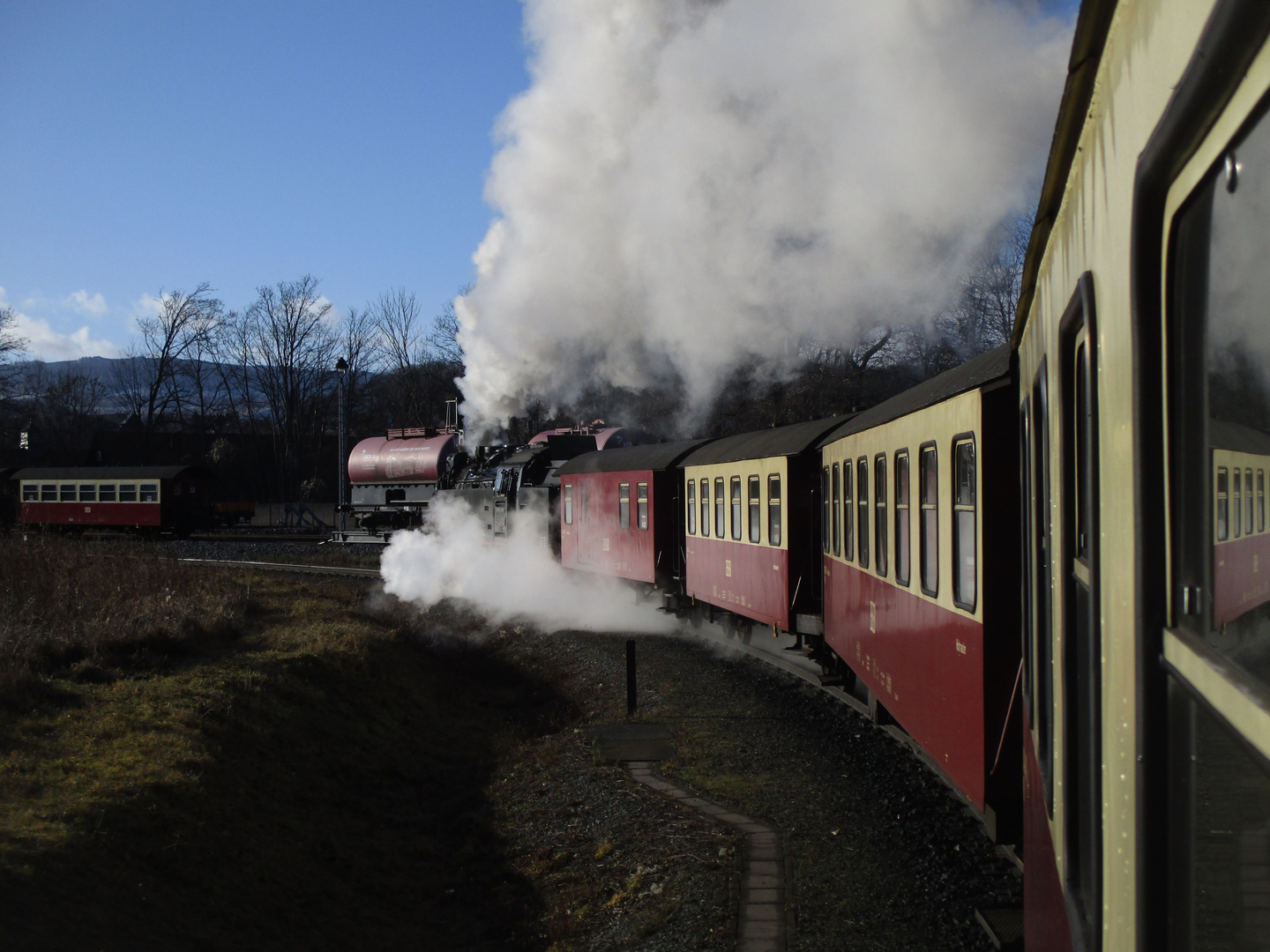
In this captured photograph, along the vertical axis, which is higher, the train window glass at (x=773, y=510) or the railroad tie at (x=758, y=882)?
the train window glass at (x=773, y=510)

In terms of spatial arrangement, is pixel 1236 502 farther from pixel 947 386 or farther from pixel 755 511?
pixel 755 511

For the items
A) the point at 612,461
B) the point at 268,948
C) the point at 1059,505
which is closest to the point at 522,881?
the point at 268,948

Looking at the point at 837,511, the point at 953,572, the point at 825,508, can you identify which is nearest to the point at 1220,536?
the point at 953,572

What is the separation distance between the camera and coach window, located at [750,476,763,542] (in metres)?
12.3

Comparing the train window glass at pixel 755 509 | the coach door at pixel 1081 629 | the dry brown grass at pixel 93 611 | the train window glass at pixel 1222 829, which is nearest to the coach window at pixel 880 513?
the train window glass at pixel 755 509

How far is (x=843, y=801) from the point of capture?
7.60 meters

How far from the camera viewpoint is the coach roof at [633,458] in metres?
16.4

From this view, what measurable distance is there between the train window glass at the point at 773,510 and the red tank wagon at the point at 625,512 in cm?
420

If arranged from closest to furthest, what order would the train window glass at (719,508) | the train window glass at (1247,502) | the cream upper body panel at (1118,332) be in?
the train window glass at (1247,502) < the cream upper body panel at (1118,332) < the train window glass at (719,508)

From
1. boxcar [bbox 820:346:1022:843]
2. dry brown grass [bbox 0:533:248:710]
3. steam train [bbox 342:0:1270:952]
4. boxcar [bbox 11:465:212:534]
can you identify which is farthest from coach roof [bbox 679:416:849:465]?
boxcar [bbox 11:465:212:534]

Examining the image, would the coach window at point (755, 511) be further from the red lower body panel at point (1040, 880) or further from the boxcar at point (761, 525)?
the red lower body panel at point (1040, 880)

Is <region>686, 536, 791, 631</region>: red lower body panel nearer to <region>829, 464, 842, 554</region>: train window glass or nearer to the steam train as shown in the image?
<region>829, 464, 842, 554</region>: train window glass

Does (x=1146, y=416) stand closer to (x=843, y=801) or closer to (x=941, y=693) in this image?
(x=941, y=693)

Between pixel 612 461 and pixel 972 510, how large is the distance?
1342cm
